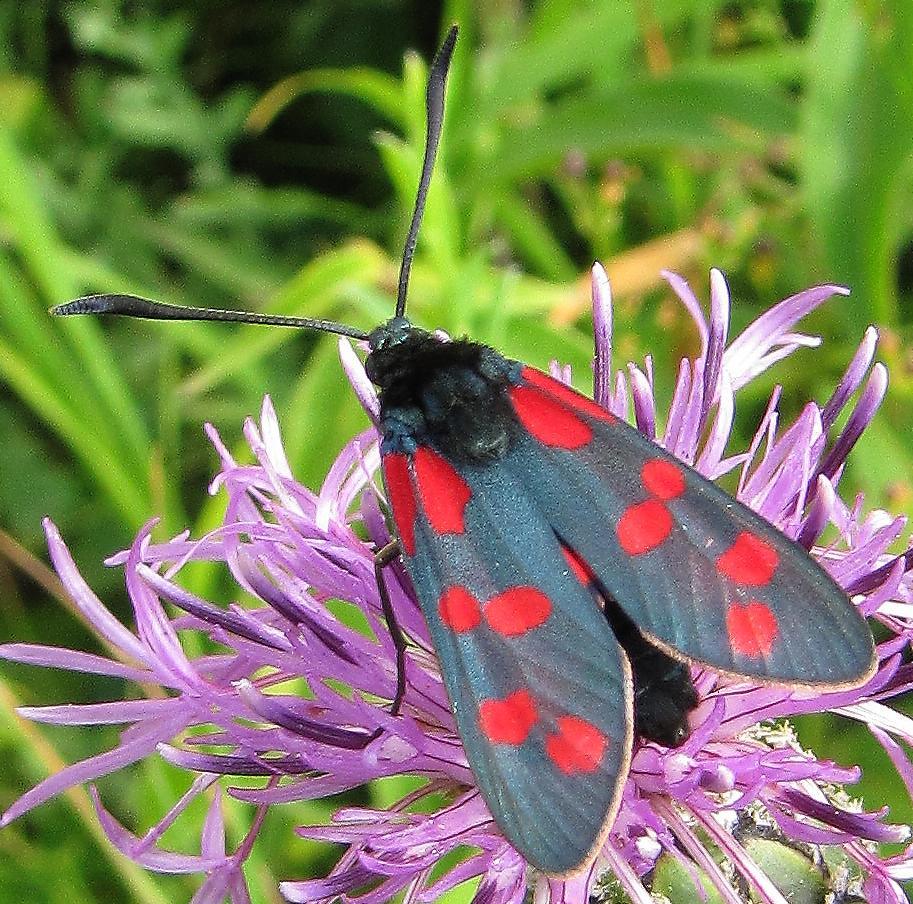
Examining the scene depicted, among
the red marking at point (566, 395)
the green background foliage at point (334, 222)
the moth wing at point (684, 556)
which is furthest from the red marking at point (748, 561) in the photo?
the green background foliage at point (334, 222)

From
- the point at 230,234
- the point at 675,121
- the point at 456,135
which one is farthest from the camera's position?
the point at 230,234

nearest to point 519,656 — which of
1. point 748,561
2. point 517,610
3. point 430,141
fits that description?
point 517,610

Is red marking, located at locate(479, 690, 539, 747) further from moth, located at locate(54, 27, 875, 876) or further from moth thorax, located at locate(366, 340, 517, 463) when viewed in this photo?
moth thorax, located at locate(366, 340, 517, 463)

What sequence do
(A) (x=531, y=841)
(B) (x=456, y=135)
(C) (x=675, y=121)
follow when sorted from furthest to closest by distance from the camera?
(B) (x=456, y=135) → (C) (x=675, y=121) → (A) (x=531, y=841)

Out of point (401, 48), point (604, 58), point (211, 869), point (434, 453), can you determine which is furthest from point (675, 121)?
point (211, 869)

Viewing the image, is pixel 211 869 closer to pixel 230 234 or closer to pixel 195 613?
pixel 195 613

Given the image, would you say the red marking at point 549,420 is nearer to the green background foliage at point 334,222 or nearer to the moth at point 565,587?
the moth at point 565,587

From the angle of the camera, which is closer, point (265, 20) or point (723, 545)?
point (723, 545)
